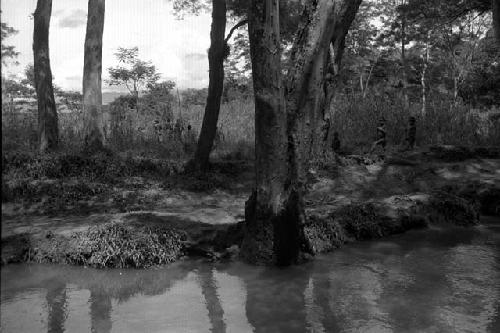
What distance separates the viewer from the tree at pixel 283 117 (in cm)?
577

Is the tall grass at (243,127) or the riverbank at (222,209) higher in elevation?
the tall grass at (243,127)

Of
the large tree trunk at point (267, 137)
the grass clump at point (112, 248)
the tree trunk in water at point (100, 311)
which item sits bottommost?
the tree trunk in water at point (100, 311)

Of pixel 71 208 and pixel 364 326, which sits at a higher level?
pixel 71 208

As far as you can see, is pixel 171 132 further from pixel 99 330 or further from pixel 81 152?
pixel 99 330

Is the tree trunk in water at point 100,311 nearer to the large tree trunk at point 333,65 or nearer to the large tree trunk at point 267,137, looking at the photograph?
the large tree trunk at point 267,137

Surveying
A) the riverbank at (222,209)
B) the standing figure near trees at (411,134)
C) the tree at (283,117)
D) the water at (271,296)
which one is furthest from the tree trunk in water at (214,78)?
the standing figure near trees at (411,134)

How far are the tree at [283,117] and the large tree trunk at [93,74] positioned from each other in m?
6.87

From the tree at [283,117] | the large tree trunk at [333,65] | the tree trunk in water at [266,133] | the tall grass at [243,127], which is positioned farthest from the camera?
the tall grass at [243,127]

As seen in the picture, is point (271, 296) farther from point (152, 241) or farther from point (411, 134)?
point (411, 134)

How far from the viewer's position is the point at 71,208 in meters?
9.66

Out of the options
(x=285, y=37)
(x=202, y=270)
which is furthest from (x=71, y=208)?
(x=285, y=37)

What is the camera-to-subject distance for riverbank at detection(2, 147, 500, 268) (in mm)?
6895

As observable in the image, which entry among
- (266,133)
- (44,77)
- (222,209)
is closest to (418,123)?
(222,209)

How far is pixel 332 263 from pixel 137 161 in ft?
20.8
